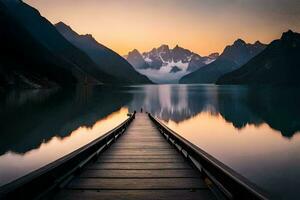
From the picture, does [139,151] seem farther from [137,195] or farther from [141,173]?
[137,195]

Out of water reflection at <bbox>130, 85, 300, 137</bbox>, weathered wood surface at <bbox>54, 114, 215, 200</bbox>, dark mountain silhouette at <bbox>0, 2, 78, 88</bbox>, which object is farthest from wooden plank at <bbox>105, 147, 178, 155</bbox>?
dark mountain silhouette at <bbox>0, 2, 78, 88</bbox>

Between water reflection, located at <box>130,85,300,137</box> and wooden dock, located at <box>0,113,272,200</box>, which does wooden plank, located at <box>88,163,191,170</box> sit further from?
water reflection, located at <box>130,85,300,137</box>

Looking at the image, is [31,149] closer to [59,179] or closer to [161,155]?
[161,155]

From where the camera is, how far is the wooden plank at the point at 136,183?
290 inches

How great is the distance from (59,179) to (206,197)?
3.63m

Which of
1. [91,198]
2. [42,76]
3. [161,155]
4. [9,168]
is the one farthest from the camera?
[42,76]

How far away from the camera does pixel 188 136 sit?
30688mm

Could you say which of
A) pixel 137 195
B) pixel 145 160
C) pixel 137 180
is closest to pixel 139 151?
pixel 145 160

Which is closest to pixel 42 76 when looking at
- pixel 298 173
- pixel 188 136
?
pixel 188 136

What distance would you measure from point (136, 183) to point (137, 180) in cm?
29

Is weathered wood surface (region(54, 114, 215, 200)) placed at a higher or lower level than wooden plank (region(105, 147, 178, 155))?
higher

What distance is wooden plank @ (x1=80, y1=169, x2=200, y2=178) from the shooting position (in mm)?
8484

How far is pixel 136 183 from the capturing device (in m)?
7.76

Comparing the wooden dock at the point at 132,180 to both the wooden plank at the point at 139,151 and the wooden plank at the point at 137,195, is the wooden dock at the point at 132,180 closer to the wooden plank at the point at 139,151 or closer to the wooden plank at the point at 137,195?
the wooden plank at the point at 137,195
